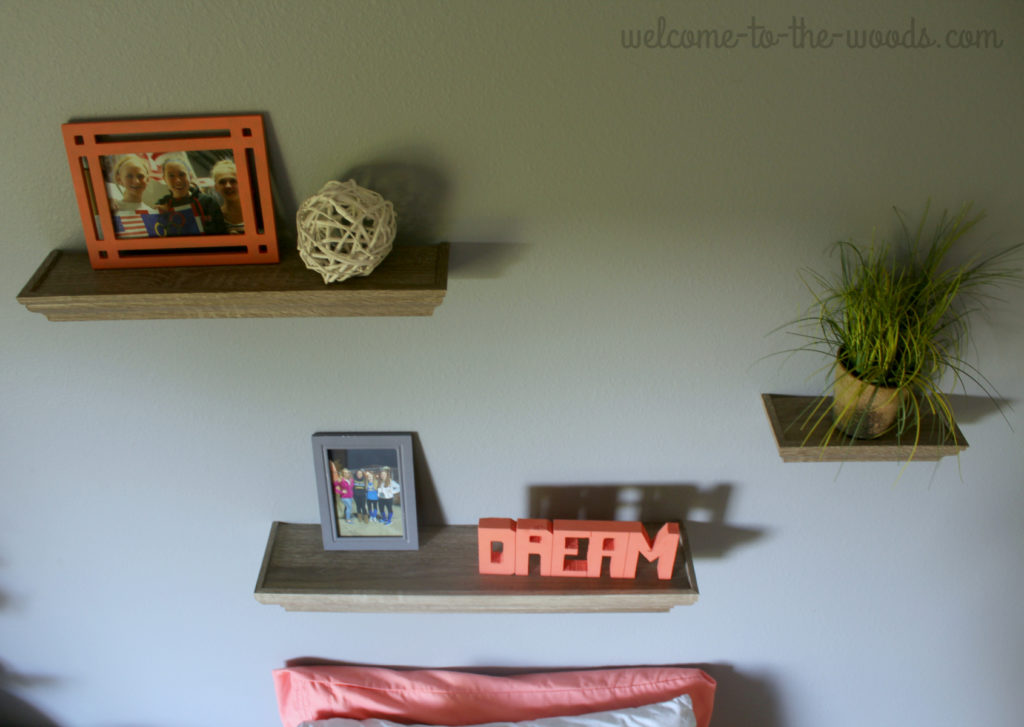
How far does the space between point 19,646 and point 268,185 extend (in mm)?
1236

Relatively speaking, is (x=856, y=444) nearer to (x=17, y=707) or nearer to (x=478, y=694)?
(x=478, y=694)

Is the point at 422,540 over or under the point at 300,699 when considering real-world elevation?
over

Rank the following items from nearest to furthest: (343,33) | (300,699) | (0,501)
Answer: (343,33) < (0,501) < (300,699)

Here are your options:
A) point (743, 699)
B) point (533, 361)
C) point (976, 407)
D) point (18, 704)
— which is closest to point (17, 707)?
point (18, 704)

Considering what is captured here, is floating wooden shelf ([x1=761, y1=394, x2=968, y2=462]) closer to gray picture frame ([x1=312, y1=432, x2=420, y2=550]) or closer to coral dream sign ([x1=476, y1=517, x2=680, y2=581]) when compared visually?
coral dream sign ([x1=476, y1=517, x2=680, y2=581])

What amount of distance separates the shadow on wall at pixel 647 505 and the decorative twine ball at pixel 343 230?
1.95 feet

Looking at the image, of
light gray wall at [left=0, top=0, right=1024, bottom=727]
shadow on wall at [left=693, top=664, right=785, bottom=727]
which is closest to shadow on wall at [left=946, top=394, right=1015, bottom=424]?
light gray wall at [left=0, top=0, right=1024, bottom=727]

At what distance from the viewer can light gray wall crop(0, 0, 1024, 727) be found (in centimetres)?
103

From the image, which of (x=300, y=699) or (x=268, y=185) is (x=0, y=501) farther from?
(x=268, y=185)

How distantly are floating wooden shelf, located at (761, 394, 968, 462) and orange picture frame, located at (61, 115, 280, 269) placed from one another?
0.85 m

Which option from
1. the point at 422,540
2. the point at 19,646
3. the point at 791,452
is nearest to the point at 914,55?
the point at 791,452

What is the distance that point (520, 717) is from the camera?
5.32 ft

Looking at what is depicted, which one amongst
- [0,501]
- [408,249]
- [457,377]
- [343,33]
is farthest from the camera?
[0,501]

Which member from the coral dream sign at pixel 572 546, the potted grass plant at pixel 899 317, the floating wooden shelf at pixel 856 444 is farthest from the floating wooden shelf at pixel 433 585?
the potted grass plant at pixel 899 317
